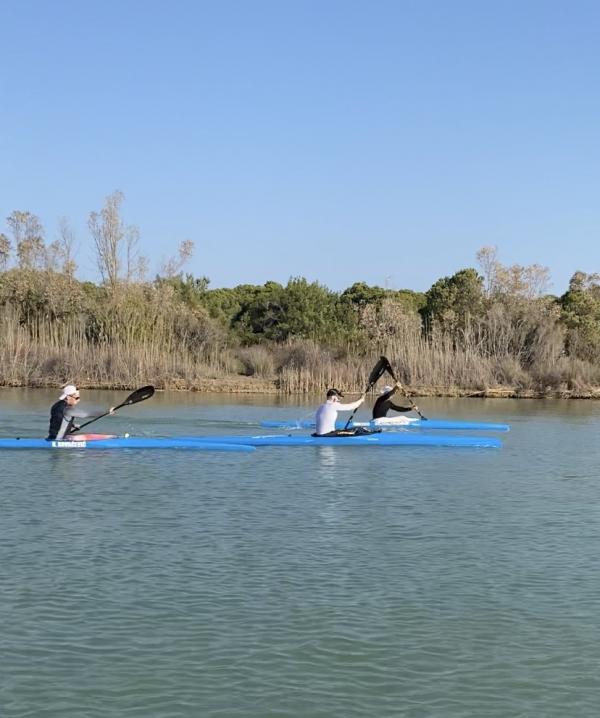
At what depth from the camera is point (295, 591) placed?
804cm

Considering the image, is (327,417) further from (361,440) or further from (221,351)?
(221,351)

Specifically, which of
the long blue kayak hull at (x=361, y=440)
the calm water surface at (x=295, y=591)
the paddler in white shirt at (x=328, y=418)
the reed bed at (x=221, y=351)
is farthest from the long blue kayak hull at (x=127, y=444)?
the reed bed at (x=221, y=351)

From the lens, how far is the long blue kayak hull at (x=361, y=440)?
17.1 m

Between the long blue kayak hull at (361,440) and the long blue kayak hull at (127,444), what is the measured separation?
0.16 meters

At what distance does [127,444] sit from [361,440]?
415cm

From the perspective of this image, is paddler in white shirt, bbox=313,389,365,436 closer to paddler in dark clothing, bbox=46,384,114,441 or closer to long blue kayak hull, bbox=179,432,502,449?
long blue kayak hull, bbox=179,432,502,449

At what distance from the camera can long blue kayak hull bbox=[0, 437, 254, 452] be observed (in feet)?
51.9

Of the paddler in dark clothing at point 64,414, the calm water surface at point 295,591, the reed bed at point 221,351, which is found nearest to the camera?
the calm water surface at point 295,591

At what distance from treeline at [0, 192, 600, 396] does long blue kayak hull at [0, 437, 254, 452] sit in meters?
13.9

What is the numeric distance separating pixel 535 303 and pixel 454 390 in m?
7.92

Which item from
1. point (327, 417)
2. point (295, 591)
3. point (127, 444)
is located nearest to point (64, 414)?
point (127, 444)

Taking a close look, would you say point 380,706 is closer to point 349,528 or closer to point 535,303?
point 349,528

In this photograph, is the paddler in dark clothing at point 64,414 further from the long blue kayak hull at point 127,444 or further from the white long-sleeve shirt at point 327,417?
the white long-sleeve shirt at point 327,417

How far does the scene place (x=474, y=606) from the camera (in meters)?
7.77
